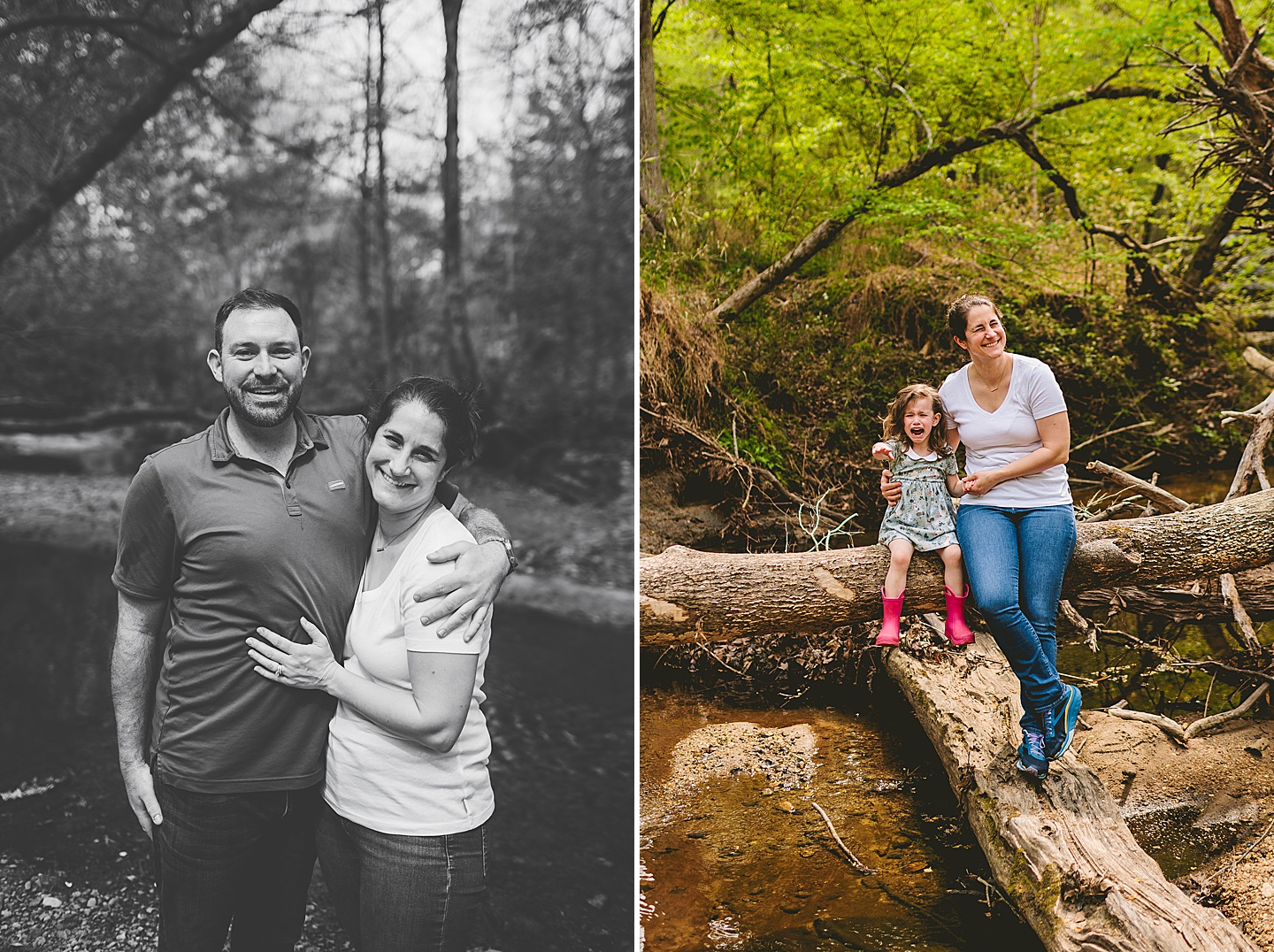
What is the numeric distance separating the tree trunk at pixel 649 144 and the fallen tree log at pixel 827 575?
4913 mm

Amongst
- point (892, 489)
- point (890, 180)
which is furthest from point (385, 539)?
point (890, 180)

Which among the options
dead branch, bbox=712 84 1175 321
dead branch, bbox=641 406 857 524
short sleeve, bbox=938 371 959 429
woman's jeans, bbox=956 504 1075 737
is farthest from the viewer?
dead branch, bbox=712 84 1175 321

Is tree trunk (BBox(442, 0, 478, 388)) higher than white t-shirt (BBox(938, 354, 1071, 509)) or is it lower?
higher

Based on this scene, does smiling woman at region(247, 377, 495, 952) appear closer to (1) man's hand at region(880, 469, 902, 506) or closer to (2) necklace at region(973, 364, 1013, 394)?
(1) man's hand at region(880, 469, 902, 506)

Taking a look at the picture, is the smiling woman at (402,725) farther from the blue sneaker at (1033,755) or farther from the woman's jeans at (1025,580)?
the blue sneaker at (1033,755)

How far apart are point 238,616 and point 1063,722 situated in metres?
2.42

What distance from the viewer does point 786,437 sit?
7.09 metres

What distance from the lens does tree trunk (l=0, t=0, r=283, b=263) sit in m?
2.04

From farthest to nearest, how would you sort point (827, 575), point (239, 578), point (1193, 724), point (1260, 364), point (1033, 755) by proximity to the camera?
point (1260, 364) < point (1193, 724) < point (827, 575) < point (1033, 755) < point (239, 578)

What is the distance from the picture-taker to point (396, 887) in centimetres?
201

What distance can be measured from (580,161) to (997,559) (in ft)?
5.45

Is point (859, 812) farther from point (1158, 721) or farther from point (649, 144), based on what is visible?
point (649, 144)

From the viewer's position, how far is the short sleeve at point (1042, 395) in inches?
102

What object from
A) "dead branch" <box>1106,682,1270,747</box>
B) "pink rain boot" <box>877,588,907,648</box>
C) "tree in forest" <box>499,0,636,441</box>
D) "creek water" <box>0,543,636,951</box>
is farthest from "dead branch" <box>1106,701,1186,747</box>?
"tree in forest" <box>499,0,636,441</box>
